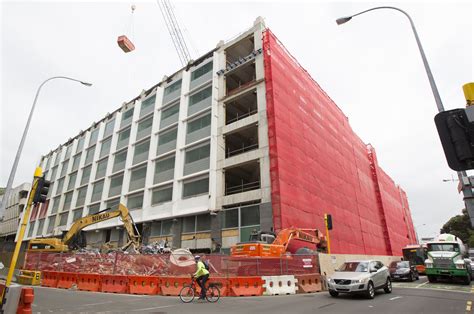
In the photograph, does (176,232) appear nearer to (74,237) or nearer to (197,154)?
(197,154)

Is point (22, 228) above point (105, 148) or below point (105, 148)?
below

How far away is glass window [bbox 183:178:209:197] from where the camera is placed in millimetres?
28230

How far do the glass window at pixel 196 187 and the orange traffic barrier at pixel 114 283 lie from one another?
45.1 feet

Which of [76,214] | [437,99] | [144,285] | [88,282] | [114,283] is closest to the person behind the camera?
[437,99]

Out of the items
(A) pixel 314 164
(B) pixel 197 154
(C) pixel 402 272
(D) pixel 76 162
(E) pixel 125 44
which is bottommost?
(C) pixel 402 272

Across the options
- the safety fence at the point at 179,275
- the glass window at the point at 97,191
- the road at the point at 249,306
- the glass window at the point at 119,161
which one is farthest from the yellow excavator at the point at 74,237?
the glass window at the point at 97,191

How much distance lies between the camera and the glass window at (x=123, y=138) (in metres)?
41.4

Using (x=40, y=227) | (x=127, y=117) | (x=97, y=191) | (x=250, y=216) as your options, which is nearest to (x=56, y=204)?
(x=40, y=227)

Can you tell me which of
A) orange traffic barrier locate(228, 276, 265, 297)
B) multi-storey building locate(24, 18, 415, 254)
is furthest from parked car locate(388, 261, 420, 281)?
orange traffic barrier locate(228, 276, 265, 297)

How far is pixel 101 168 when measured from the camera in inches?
1726

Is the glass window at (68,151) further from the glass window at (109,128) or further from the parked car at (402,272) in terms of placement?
the parked car at (402,272)

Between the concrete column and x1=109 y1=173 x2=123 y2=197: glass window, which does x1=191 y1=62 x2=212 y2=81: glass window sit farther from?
the concrete column

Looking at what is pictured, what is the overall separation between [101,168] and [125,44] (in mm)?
18281

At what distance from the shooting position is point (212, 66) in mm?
33344
